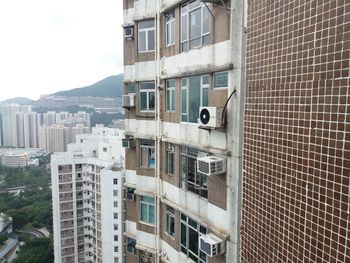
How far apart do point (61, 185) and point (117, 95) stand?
399 feet

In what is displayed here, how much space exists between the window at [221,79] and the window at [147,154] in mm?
2511

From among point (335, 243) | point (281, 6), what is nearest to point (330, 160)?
point (335, 243)

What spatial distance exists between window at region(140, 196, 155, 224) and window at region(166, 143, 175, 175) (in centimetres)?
112

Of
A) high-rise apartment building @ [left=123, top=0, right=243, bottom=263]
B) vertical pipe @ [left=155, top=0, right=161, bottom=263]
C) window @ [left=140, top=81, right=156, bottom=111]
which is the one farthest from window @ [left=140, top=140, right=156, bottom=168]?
window @ [left=140, top=81, right=156, bottom=111]

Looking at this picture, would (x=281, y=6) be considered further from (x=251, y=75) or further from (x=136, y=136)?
(x=136, y=136)

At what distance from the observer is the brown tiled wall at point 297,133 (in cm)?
236

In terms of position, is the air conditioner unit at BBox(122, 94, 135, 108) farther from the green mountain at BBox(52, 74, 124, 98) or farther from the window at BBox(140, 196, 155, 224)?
the green mountain at BBox(52, 74, 124, 98)

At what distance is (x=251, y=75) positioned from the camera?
357cm

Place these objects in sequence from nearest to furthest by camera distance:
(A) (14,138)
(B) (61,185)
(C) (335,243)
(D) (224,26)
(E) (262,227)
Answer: (C) (335,243) → (E) (262,227) → (D) (224,26) → (B) (61,185) → (A) (14,138)

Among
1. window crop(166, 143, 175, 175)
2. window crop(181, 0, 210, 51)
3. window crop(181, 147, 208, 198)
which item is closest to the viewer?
window crop(181, 0, 210, 51)

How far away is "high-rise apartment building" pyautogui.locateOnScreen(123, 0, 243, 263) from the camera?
13.1ft

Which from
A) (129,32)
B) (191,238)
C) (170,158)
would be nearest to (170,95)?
(170,158)

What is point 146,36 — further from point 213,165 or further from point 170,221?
point 170,221

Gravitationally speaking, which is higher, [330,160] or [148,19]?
[148,19]
